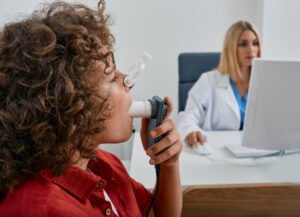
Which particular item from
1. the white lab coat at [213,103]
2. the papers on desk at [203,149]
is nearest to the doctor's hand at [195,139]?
the papers on desk at [203,149]

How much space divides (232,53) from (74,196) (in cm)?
154

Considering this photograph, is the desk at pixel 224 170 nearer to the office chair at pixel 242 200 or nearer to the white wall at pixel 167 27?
the office chair at pixel 242 200

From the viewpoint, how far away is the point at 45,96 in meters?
0.54

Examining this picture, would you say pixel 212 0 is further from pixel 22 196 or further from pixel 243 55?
pixel 22 196

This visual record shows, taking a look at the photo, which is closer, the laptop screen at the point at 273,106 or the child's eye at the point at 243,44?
the laptop screen at the point at 273,106

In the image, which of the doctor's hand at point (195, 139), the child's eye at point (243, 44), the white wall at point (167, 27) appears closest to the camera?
the doctor's hand at point (195, 139)

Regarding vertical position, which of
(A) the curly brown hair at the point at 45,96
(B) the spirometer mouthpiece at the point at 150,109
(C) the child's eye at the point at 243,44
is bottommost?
(C) the child's eye at the point at 243,44

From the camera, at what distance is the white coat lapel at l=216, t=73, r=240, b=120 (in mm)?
1833

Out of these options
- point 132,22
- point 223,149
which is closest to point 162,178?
point 223,149

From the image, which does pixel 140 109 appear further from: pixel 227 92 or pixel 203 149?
pixel 227 92

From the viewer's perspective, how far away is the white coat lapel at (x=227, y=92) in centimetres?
183

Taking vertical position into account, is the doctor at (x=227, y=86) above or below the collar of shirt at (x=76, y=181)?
→ below

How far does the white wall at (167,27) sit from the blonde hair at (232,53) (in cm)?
62

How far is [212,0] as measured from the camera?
8.18 feet
